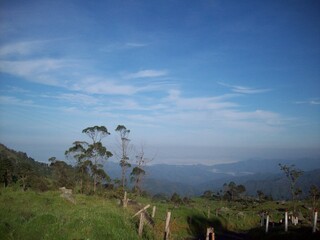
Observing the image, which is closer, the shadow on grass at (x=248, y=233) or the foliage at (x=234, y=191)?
the shadow on grass at (x=248, y=233)

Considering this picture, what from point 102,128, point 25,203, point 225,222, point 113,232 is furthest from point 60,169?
point 113,232

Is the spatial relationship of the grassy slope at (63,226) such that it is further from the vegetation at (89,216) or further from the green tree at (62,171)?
the green tree at (62,171)

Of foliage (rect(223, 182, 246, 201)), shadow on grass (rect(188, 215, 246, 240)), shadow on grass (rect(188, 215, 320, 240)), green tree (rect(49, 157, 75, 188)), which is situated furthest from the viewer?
foliage (rect(223, 182, 246, 201))

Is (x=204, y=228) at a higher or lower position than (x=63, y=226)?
lower

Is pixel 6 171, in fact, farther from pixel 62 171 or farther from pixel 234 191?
pixel 234 191

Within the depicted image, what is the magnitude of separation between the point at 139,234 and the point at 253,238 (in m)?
16.3

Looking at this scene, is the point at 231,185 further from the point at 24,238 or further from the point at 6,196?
the point at 24,238

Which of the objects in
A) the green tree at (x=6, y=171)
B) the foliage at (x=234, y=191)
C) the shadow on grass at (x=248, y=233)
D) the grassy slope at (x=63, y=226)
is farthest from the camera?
the foliage at (x=234, y=191)

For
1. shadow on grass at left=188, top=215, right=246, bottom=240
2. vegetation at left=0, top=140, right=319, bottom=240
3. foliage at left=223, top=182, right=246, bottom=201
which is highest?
vegetation at left=0, top=140, right=319, bottom=240

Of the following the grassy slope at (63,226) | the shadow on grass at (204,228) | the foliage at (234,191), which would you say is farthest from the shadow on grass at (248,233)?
the foliage at (234,191)

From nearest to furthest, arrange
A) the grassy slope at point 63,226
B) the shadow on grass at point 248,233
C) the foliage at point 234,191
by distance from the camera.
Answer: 1. the grassy slope at point 63,226
2. the shadow on grass at point 248,233
3. the foliage at point 234,191

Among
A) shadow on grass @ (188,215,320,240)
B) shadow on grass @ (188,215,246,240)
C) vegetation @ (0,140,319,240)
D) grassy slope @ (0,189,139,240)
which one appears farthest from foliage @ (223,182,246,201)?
grassy slope @ (0,189,139,240)

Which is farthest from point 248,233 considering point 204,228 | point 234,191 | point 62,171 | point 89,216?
point 234,191

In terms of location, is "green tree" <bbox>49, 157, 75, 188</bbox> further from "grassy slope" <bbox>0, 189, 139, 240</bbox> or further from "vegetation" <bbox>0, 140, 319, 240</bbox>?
"grassy slope" <bbox>0, 189, 139, 240</bbox>
